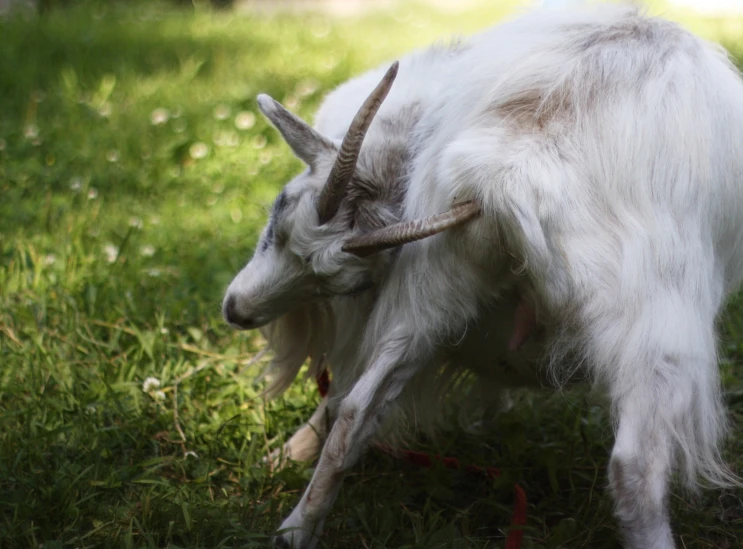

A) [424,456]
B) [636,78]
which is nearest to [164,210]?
[424,456]

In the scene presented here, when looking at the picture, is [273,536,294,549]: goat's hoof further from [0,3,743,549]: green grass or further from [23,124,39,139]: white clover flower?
[23,124,39,139]: white clover flower

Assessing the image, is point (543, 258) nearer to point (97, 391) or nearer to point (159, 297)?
point (97, 391)

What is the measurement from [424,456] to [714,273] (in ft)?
3.19

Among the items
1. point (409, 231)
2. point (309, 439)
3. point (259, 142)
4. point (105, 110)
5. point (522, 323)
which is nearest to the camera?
point (409, 231)

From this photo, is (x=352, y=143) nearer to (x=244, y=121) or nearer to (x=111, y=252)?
(x=111, y=252)

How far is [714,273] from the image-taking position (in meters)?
2.13

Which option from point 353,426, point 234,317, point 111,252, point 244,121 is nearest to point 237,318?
point 234,317

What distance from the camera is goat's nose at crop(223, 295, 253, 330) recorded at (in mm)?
2350

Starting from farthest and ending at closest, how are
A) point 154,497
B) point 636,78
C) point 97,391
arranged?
point 97,391 → point 154,497 → point 636,78

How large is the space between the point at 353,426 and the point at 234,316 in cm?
44

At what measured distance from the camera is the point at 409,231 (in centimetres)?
203

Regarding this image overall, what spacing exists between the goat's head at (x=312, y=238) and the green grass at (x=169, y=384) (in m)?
0.51

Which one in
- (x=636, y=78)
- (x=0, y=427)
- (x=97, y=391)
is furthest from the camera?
(x=97, y=391)

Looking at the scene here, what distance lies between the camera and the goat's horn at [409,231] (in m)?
1.98
